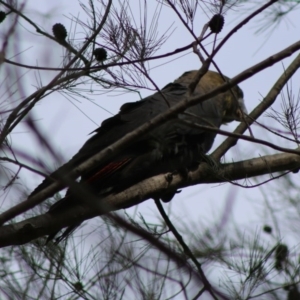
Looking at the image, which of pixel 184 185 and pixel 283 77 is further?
pixel 283 77

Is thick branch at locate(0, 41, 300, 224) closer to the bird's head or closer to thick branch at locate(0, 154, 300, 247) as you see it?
thick branch at locate(0, 154, 300, 247)

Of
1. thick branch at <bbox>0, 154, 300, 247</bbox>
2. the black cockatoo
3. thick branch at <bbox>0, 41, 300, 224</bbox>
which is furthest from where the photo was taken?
the black cockatoo

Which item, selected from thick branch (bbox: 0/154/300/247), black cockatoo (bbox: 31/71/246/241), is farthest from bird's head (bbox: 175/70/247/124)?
thick branch (bbox: 0/154/300/247)

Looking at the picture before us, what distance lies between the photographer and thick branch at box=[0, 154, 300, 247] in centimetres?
234

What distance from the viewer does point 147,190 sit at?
283 cm

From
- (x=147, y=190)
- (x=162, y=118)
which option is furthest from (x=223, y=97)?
(x=162, y=118)

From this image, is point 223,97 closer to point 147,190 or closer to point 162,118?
point 147,190

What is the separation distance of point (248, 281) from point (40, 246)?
1033mm

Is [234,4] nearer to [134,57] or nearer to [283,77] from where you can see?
[134,57]

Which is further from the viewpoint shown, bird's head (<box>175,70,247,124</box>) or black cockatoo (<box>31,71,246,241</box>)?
bird's head (<box>175,70,247,124</box>)

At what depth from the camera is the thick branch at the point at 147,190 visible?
7.66 feet

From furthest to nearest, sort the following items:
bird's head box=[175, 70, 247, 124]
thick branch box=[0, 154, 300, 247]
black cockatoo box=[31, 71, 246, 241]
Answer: bird's head box=[175, 70, 247, 124] < black cockatoo box=[31, 71, 246, 241] < thick branch box=[0, 154, 300, 247]

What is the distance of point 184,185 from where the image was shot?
121 inches

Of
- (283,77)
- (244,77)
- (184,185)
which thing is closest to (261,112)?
(283,77)
